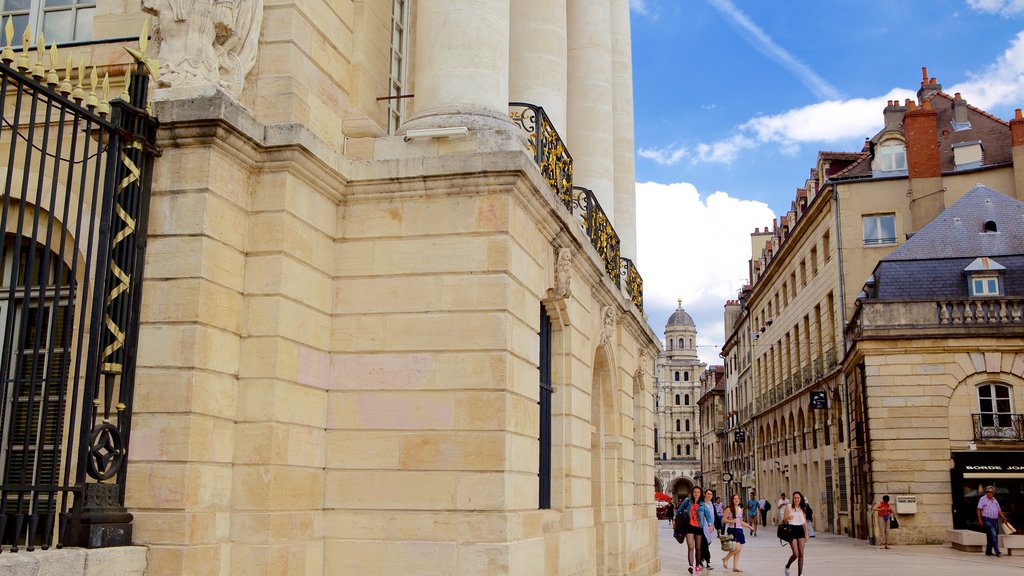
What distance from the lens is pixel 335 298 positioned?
28.2 ft

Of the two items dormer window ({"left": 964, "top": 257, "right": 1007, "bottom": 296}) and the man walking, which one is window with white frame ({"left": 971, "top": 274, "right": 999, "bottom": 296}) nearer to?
dormer window ({"left": 964, "top": 257, "right": 1007, "bottom": 296})

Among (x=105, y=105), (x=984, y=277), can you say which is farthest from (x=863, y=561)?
(x=105, y=105)

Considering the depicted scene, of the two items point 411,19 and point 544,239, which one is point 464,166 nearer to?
point 544,239

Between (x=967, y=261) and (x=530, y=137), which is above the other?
(x=967, y=261)

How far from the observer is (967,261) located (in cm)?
3000

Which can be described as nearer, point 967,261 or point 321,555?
point 321,555

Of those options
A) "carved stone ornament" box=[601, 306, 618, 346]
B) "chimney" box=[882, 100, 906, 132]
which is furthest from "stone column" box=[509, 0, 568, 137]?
"chimney" box=[882, 100, 906, 132]

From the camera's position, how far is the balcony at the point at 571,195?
10461 millimetres

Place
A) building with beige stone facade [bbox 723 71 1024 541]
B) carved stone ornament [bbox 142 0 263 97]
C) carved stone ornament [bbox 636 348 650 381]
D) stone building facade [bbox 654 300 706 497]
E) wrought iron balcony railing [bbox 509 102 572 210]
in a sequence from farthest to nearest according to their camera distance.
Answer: stone building facade [bbox 654 300 706 497] < building with beige stone facade [bbox 723 71 1024 541] < carved stone ornament [bbox 636 348 650 381] < wrought iron balcony railing [bbox 509 102 572 210] < carved stone ornament [bbox 142 0 263 97]

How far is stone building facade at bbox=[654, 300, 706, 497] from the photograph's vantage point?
4609 inches

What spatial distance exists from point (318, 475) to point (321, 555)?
635 mm

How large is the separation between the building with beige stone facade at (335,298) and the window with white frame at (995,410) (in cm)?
2168

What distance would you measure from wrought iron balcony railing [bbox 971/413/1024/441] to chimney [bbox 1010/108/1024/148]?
1130 cm

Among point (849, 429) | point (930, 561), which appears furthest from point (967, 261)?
point (930, 561)
